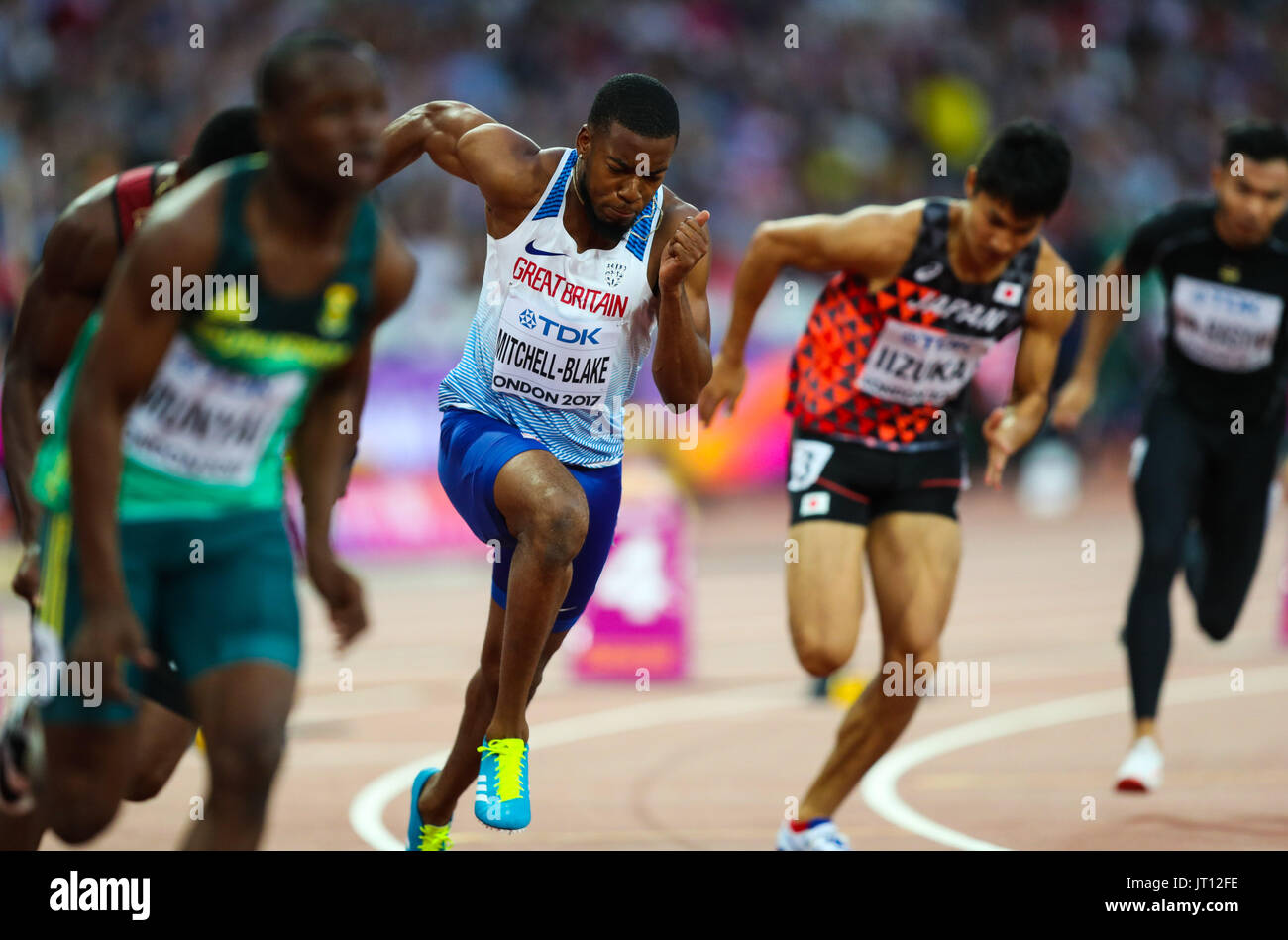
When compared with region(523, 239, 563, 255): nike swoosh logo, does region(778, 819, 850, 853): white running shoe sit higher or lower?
lower

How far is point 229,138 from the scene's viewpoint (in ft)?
17.3

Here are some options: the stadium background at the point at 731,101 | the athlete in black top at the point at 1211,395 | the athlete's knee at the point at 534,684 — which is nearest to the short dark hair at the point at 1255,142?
the athlete in black top at the point at 1211,395

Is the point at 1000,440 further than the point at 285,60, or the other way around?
the point at 1000,440

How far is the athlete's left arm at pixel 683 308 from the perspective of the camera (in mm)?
5742

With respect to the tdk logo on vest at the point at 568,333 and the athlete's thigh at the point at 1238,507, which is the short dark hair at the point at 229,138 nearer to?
the tdk logo on vest at the point at 568,333

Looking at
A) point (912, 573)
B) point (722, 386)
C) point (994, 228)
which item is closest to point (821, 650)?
point (912, 573)

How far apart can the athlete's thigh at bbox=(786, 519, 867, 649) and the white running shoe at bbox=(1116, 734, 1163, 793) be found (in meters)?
2.04

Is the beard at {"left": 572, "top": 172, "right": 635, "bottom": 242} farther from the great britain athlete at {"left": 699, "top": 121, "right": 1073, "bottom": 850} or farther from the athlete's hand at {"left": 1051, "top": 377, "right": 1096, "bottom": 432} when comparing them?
the athlete's hand at {"left": 1051, "top": 377, "right": 1096, "bottom": 432}

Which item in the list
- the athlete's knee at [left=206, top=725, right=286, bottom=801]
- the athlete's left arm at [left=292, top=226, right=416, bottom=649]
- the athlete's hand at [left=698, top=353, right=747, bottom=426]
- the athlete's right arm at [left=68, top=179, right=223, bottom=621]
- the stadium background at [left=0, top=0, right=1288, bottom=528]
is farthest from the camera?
the stadium background at [left=0, top=0, right=1288, bottom=528]

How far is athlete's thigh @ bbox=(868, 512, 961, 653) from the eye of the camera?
703 cm

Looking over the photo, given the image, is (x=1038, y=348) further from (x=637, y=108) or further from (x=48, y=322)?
(x=48, y=322)

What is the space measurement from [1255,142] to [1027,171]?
2.14m

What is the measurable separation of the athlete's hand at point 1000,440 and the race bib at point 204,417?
3278mm

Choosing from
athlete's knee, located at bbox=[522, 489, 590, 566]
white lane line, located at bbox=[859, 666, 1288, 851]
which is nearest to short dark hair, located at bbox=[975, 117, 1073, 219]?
athlete's knee, located at bbox=[522, 489, 590, 566]
